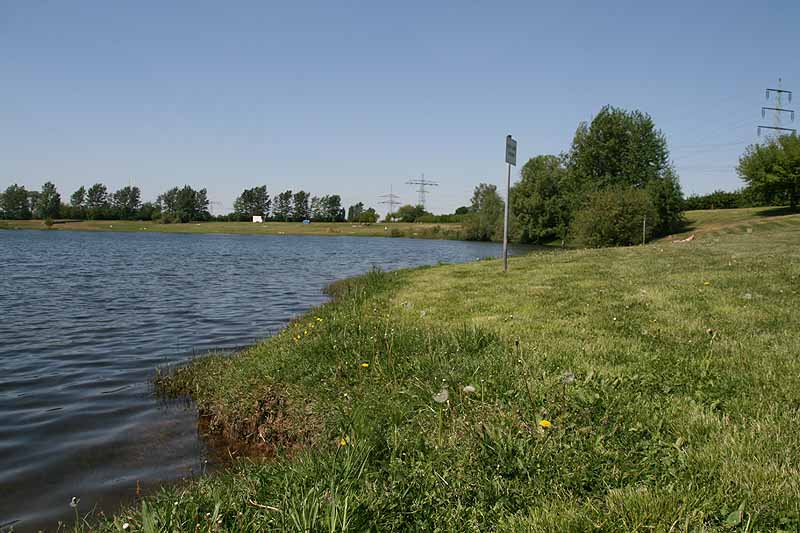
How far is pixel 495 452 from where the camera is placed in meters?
4.02

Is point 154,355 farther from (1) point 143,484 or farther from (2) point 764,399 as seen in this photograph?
(2) point 764,399

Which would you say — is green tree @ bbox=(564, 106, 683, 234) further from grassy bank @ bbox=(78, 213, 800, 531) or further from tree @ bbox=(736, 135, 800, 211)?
grassy bank @ bbox=(78, 213, 800, 531)

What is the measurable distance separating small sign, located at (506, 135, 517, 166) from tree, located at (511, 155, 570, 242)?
58.4 m

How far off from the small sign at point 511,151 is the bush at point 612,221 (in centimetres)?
3712

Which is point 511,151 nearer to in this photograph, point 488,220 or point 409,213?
point 488,220

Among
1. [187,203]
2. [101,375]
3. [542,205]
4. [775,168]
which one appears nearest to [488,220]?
[542,205]

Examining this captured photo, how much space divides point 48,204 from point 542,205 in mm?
135178

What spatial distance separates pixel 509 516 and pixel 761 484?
1.62 meters

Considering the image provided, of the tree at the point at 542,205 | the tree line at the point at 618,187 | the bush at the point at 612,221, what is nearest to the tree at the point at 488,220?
the tree line at the point at 618,187

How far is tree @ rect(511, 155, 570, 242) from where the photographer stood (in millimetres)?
73312

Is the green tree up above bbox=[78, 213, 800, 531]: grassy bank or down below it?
above

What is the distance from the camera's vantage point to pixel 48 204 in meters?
144

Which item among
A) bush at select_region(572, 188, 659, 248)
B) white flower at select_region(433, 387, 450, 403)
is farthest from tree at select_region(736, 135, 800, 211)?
white flower at select_region(433, 387, 450, 403)

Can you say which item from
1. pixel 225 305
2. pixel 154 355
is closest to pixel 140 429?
pixel 154 355
